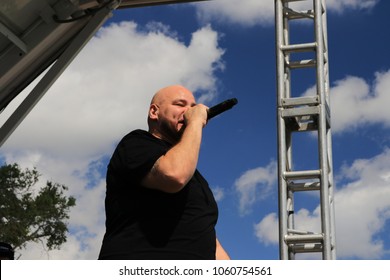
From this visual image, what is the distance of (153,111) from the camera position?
139 cm

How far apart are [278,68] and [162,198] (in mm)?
3885

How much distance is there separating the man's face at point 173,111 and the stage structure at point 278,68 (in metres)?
2.86

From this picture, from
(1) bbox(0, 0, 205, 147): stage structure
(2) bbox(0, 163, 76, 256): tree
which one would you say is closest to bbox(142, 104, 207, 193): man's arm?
(1) bbox(0, 0, 205, 147): stage structure

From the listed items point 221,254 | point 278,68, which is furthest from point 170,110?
point 278,68

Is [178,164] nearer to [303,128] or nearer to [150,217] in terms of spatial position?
[150,217]

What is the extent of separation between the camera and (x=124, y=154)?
1.32 m

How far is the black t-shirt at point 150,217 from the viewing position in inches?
48.5

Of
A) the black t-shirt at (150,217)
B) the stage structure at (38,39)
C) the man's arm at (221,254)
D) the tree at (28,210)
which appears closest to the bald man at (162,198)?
the black t-shirt at (150,217)

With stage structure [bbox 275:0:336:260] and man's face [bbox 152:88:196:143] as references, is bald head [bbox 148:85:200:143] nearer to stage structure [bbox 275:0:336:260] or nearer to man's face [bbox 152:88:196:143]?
man's face [bbox 152:88:196:143]

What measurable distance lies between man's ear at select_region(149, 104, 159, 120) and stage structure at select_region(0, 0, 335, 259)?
9.30 ft

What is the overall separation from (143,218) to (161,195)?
0.06 m

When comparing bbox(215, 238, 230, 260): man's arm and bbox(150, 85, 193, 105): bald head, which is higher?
bbox(150, 85, 193, 105): bald head

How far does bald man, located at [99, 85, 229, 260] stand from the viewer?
4.01 ft
